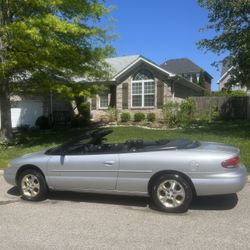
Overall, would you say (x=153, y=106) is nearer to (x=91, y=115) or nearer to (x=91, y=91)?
(x=91, y=115)

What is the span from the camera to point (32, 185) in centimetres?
705

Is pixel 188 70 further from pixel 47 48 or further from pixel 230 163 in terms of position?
pixel 230 163

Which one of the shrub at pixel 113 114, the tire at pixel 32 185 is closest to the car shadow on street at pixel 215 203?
the tire at pixel 32 185

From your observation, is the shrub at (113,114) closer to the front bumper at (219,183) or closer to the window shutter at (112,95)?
the window shutter at (112,95)

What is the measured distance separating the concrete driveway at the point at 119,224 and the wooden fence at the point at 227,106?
68.1 ft

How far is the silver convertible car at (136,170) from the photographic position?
585 centimetres

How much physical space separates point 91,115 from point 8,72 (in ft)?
38.5

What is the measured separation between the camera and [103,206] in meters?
6.50

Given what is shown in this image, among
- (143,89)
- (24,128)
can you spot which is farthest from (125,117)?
(24,128)

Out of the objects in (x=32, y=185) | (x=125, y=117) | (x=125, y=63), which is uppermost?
(x=125, y=63)

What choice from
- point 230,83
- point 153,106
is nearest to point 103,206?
point 230,83

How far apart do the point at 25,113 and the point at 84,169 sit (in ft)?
58.4

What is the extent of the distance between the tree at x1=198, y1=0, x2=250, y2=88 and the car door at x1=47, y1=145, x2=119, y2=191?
1080 centimetres

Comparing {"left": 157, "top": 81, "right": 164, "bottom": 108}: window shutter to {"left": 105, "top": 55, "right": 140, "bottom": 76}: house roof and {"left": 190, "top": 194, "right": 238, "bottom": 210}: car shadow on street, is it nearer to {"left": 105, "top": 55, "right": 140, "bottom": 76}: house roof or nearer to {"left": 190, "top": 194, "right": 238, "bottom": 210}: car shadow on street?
{"left": 105, "top": 55, "right": 140, "bottom": 76}: house roof
